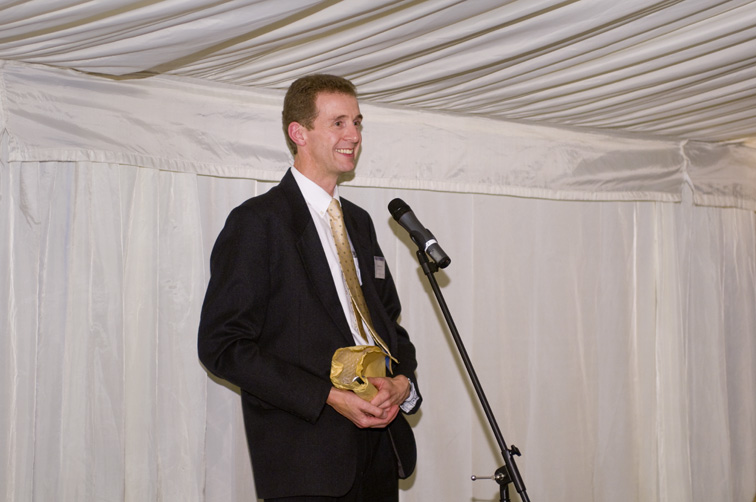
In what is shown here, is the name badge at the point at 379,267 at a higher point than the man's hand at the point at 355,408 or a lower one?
higher

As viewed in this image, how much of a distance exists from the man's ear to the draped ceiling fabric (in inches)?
10.3

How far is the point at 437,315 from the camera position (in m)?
3.50

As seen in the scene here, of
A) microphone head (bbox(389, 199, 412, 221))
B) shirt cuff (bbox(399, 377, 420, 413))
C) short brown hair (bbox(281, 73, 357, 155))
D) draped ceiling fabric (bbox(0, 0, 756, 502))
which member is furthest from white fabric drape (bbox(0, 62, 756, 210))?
shirt cuff (bbox(399, 377, 420, 413))

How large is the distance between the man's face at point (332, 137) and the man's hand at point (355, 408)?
31.1 inches

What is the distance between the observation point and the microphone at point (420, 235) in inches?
82.3

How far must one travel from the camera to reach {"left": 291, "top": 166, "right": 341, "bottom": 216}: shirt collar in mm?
2480

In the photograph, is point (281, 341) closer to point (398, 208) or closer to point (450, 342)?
point (398, 208)

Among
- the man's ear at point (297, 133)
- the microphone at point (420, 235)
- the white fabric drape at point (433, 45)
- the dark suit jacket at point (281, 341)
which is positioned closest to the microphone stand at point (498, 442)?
the microphone at point (420, 235)

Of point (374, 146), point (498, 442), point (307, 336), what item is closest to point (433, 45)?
point (374, 146)

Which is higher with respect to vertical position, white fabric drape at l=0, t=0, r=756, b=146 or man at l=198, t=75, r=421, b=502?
white fabric drape at l=0, t=0, r=756, b=146

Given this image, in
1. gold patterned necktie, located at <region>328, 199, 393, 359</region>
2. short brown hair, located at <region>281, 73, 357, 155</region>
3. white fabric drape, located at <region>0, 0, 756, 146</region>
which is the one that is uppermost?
white fabric drape, located at <region>0, 0, 756, 146</region>

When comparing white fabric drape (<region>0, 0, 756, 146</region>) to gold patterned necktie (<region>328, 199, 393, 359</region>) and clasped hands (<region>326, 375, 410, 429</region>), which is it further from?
clasped hands (<region>326, 375, 410, 429</region>)

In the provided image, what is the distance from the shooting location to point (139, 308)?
8.82ft

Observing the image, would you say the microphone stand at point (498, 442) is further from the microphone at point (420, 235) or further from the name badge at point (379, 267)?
the name badge at point (379, 267)
